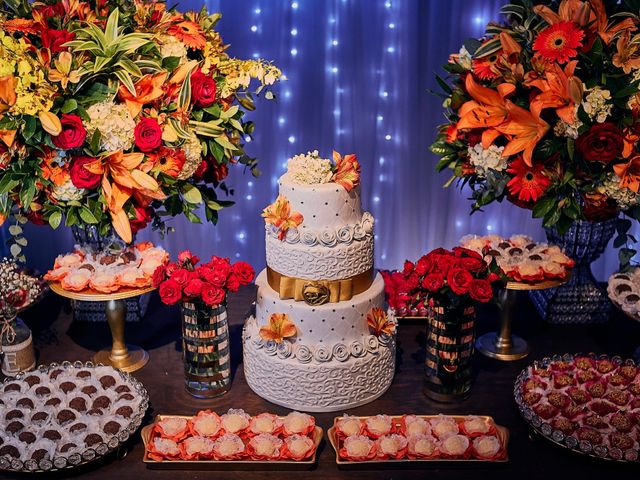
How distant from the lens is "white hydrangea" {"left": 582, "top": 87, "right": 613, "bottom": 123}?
260 cm

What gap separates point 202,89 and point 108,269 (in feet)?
2.76

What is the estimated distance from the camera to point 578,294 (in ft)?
11.4

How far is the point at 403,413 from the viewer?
2842 mm

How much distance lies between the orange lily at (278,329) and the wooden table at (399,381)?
0.28 metres

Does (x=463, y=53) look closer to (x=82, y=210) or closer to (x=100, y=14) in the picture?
(x=100, y=14)

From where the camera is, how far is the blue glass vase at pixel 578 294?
3.43 metres

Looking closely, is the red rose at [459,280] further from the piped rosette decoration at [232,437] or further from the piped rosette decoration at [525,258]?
the piped rosette decoration at [232,437]

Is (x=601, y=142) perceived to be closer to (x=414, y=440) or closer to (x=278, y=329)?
(x=414, y=440)

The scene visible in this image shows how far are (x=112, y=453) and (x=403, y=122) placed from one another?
248cm

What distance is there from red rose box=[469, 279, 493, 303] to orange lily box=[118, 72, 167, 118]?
1315mm

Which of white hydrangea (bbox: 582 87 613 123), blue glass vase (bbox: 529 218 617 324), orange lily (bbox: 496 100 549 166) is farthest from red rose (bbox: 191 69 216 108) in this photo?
blue glass vase (bbox: 529 218 617 324)

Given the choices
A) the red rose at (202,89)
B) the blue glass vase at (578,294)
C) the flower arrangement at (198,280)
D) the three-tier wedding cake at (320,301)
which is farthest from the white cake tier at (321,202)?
the blue glass vase at (578,294)

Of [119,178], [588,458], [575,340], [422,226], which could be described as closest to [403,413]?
[588,458]

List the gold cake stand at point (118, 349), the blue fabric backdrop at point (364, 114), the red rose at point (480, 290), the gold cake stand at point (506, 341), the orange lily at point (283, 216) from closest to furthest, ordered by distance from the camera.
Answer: the red rose at point (480, 290) → the orange lily at point (283, 216) → the gold cake stand at point (118, 349) → the gold cake stand at point (506, 341) → the blue fabric backdrop at point (364, 114)
